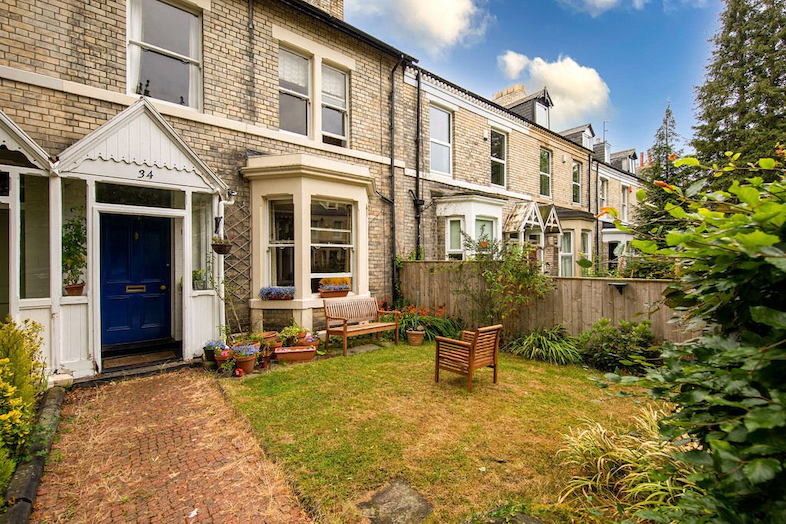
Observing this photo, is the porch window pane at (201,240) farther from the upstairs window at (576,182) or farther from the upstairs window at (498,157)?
the upstairs window at (576,182)

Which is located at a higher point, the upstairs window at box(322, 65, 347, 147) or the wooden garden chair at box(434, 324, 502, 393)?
the upstairs window at box(322, 65, 347, 147)

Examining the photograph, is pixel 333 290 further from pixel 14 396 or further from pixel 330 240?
pixel 14 396

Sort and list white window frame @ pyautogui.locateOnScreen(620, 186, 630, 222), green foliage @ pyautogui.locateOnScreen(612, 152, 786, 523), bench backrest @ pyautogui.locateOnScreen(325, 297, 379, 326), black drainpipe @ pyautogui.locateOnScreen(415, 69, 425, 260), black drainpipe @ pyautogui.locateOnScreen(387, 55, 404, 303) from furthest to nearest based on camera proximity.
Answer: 1. white window frame @ pyautogui.locateOnScreen(620, 186, 630, 222)
2. black drainpipe @ pyautogui.locateOnScreen(415, 69, 425, 260)
3. black drainpipe @ pyautogui.locateOnScreen(387, 55, 404, 303)
4. bench backrest @ pyautogui.locateOnScreen(325, 297, 379, 326)
5. green foliage @ pyautogui.locateOnScreen(612, 152, 786, 523)

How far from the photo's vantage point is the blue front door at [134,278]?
6.53 metres

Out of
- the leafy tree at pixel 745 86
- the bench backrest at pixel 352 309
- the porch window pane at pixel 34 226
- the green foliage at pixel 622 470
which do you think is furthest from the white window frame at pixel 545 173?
the porch window pane at pixel 34 226

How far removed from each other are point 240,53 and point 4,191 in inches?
186

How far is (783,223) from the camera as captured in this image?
1.11m

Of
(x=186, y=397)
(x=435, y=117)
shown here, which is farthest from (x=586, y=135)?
(x=186, y=397)

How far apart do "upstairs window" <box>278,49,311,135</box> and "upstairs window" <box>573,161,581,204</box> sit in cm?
1415

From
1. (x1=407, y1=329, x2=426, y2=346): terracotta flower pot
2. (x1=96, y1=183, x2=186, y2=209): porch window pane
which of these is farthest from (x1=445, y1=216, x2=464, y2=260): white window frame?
(x1=96, y1=183, x2=186, y2=209): porch window pane

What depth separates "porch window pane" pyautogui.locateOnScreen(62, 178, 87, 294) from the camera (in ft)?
17.8

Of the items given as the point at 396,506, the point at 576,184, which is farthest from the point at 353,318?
the point at 576,184

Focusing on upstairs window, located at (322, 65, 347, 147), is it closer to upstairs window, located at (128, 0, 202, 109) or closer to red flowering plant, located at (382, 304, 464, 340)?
upstairs window, located at (128, 0, 202, 109)

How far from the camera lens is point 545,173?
51.6ft
